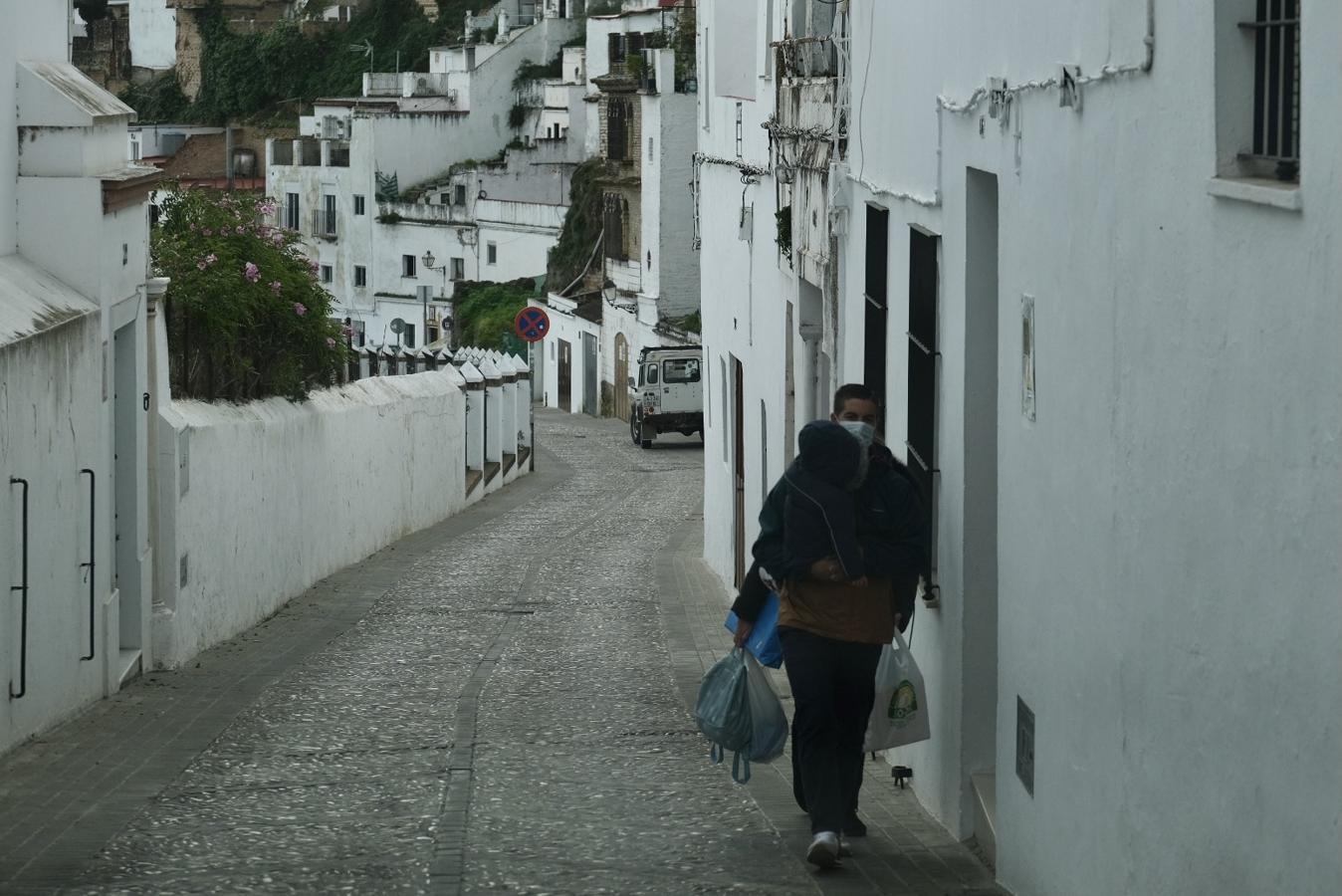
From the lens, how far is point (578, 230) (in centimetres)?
6594

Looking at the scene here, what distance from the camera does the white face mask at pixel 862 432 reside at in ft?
24.3

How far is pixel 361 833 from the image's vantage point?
797 centimetres

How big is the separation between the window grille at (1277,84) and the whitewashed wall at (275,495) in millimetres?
9673

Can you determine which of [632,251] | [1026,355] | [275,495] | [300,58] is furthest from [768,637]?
[300,58]

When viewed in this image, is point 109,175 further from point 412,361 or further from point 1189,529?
point 412,361

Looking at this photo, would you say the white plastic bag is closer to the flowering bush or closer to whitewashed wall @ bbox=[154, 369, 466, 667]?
whitewashed wall @ bbox=[154, 369, 466, 667]

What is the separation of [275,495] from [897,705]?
9.71 m

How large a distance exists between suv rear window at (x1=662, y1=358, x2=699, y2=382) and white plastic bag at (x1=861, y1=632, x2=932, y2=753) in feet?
116

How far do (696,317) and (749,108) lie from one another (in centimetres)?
3652

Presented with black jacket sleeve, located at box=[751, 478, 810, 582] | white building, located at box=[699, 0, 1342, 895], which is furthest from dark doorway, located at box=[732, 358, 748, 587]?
black jacket sleeve, located at box=[751, 478, 810, 582]

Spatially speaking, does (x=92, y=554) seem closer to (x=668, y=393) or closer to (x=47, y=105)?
(x=47, y=105)

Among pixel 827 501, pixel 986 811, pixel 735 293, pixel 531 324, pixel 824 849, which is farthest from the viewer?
pixel 531 324

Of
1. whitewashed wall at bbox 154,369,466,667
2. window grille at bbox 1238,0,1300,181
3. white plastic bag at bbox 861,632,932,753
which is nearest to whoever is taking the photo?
window grille at bbox 1238,0,1300,181

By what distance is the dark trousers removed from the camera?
7.33m
